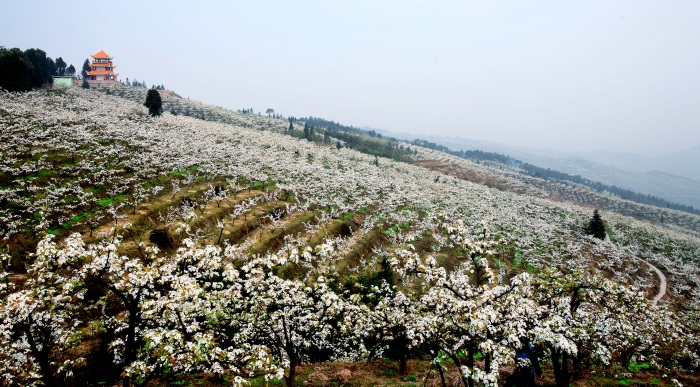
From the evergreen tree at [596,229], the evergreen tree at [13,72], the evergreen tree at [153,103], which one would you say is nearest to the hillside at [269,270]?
the evergreen tree at [13,72]

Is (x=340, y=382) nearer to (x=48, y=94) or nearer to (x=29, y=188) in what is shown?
(x=29, y=188)

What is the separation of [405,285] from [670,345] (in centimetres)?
2872

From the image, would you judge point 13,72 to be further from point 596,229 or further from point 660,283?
point 660,283

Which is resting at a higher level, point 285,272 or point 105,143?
point 105,143

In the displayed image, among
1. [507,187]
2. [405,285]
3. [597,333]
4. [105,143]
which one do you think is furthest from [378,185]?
[507,187]

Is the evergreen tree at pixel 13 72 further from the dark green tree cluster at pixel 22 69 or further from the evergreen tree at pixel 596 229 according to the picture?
the evergreen tree at pixel 596 229

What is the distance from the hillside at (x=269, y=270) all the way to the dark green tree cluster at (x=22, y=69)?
5100 millimetres

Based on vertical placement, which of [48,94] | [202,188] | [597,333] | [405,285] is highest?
[48,94]

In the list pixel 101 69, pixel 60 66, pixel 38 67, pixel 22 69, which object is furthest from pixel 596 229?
pixel 60 66

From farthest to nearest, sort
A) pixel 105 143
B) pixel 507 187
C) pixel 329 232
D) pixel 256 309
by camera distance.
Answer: pixel 507 187
pixel 105 143
pixel 329 232
pixel 256 309

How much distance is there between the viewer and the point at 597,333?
16234 millimetres

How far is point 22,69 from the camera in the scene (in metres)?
88.3

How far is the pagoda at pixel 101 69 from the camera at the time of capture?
160 m

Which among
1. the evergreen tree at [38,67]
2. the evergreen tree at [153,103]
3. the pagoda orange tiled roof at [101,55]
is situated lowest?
the evergreen tree at [153,103]
